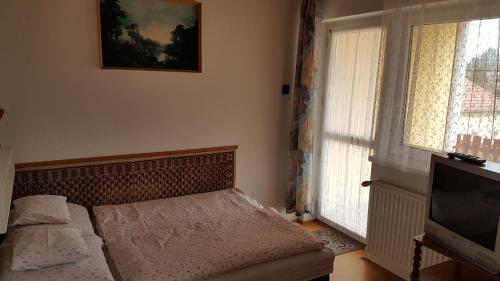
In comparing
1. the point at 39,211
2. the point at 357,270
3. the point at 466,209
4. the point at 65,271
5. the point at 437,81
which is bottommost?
the point at 357,270

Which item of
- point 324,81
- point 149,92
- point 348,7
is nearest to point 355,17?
point 348,7

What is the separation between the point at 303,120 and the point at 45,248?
2403mm

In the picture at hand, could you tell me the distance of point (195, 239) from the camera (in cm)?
226

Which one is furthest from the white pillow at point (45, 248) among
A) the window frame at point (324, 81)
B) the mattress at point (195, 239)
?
the window frame at point (324, 81)

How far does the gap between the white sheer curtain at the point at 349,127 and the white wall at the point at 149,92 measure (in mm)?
465

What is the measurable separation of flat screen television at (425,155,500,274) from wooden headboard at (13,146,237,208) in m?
1.89

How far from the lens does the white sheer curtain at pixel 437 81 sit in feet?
6.89

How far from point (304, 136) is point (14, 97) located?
2.43 metres

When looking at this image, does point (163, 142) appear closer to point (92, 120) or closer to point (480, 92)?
point (92, 120)

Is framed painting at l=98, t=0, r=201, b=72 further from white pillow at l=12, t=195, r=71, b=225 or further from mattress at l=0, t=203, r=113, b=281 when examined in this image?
mattress at l=0, t=203, r=113, b=281

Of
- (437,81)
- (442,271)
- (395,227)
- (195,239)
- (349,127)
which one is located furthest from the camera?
(349,127)

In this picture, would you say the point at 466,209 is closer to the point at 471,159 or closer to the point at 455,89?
the point at 471,159

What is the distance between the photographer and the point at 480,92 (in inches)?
84.2

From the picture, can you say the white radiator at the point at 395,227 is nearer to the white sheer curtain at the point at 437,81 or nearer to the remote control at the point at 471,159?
the white sheer curtain at the point at 437,81
